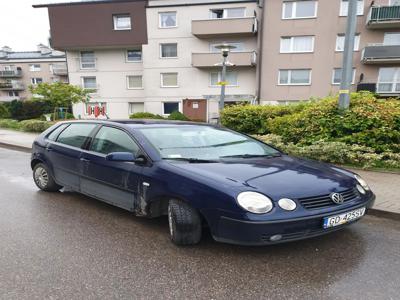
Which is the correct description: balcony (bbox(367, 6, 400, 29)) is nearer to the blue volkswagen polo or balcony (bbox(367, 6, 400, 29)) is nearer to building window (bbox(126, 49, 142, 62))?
building window (bbox(126, 49, 142, 62))

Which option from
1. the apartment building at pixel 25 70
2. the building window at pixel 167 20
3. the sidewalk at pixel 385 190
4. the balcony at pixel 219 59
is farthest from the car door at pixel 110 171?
the apartment building at pixel 25 70

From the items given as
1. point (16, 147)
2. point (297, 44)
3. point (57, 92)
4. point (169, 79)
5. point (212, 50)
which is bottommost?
point (16, 147)

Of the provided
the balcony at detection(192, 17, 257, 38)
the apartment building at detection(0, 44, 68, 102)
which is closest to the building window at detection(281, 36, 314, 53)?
the balcony at detection(192, 17, 257, 38)

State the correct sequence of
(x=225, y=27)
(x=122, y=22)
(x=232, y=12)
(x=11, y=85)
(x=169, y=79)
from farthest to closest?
(x=11, y=85) → (x=122, y=22) → (x=169, y=79) → (x=232, y=12) → (x=225, y=27)

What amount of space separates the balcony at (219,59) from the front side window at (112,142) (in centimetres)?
1914

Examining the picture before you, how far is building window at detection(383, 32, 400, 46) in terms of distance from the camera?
2045 cm

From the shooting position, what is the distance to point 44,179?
4.96 metres

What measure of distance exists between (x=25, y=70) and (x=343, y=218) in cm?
6242

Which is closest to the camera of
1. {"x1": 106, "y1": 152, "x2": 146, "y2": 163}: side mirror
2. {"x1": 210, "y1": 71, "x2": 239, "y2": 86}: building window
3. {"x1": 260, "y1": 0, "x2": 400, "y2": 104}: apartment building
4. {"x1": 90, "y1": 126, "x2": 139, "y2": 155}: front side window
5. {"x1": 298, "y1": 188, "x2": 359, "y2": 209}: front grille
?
{"x1": 298, "y1": 188, "x2": 359, "y2": 209}: front grille

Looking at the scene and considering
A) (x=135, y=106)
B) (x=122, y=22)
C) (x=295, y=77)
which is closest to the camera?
(x=295, y=77)

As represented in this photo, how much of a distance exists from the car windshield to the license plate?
4.07 feet

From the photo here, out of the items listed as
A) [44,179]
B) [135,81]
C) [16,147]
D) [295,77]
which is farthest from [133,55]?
[44,179]

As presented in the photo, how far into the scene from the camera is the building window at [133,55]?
26.3 meters

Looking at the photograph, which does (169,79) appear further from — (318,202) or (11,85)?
(11,85)
